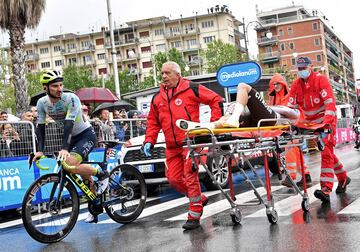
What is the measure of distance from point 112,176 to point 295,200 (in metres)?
2.76

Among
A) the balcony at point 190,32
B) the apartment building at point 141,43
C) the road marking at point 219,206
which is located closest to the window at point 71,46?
the apartment building at point 141,43

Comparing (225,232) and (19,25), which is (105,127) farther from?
(19,25)

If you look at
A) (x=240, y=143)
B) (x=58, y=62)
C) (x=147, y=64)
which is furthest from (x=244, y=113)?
(x=58, y=62)

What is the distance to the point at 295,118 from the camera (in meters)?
7.73

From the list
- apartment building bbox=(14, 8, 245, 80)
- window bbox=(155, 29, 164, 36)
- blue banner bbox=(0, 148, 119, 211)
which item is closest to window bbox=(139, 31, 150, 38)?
apartment building bbox=(14, 8, 245, 80)

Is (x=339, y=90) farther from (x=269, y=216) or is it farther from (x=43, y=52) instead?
(x=269, y=216)

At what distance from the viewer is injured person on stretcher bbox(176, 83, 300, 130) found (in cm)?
636

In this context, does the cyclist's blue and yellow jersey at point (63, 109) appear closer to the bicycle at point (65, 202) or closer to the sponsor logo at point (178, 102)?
the bicycle at point (65, 202)

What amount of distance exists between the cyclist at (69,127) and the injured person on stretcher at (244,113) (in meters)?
1.48

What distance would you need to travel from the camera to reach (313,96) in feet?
28.1

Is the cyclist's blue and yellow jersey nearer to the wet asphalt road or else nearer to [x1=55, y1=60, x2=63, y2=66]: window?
the wet asphalt road

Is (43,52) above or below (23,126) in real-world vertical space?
above

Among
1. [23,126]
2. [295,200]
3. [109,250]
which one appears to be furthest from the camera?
[23,126]

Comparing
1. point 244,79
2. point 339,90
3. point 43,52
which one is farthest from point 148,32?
point 244,79
